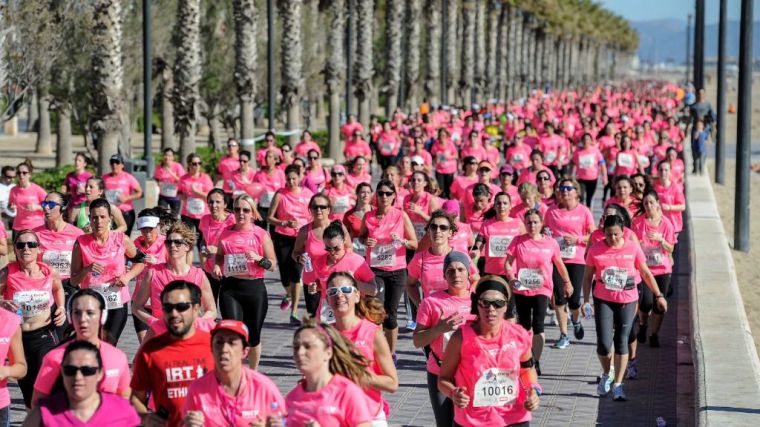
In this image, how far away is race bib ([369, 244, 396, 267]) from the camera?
490 inches

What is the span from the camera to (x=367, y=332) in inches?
294

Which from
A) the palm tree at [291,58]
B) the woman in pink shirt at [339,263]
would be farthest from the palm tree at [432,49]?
the woman in pink shirt at [339,263]

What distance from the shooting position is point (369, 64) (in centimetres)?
4112

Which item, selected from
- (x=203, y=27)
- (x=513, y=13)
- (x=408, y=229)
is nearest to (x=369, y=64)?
(x=203, y=27)

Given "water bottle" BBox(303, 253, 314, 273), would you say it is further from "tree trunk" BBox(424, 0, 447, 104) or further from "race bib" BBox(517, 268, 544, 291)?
"tree trunk" BBox(424, 0, 447, 104)

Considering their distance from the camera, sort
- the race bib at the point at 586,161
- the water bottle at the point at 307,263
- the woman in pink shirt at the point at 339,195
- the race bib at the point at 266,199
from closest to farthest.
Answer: the water bottle at the point at 307,263 → the woman in pink shirt at the point at 339,195 → the race bib at the point at 266,199 → the race bib at the point at 586,161

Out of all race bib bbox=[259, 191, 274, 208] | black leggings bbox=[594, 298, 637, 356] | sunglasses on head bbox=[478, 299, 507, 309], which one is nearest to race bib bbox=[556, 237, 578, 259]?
black leggings bbox=[594, 298, 637, 356]

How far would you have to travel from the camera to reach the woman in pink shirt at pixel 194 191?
16.5 m

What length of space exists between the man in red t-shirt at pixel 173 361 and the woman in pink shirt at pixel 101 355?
0.33 feet

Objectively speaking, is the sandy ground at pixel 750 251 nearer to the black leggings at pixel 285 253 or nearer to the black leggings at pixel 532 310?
the black leggings at pixel 532 310

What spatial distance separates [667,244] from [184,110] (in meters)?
16.5

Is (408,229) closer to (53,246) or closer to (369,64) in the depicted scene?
(53,246)

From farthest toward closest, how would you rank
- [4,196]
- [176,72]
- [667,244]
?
[176,72] → [4,196] → [667,244]

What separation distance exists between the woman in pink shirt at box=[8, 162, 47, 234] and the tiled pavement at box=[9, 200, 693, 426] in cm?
174
